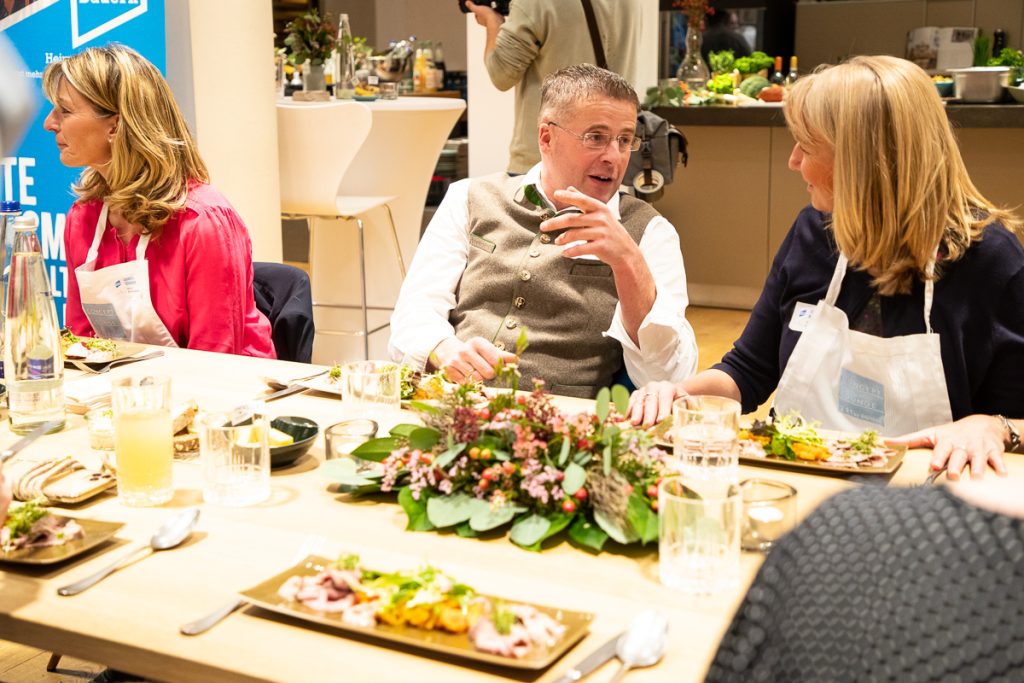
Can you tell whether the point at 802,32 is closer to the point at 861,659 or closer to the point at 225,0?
the point at 225,0

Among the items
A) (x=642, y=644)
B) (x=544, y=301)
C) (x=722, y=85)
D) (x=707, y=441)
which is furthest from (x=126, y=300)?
(x=722, y=85)

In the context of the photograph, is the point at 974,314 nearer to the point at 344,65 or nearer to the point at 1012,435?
the point at 1012,435

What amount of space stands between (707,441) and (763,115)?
181 inches

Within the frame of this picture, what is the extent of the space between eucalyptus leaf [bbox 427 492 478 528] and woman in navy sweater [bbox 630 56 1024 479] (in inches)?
23.8

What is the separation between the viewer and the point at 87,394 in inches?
75.7

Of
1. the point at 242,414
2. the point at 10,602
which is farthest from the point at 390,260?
the point at 10,602

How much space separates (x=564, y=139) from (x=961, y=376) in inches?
38.7

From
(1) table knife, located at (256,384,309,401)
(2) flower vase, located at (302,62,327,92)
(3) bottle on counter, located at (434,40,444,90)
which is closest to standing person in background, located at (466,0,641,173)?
(2) flower vase, located at (302,62,327,92)

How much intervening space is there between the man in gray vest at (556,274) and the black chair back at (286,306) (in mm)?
230

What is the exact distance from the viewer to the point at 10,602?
1.21 m

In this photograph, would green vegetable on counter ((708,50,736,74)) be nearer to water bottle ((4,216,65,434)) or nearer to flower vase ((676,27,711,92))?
flower vase ((676,27,711,92))

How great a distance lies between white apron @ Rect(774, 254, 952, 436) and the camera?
1.95m

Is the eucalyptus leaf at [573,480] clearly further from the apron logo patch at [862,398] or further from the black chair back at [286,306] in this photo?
the black chair back at [286,306]

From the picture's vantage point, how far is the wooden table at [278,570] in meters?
1.07
